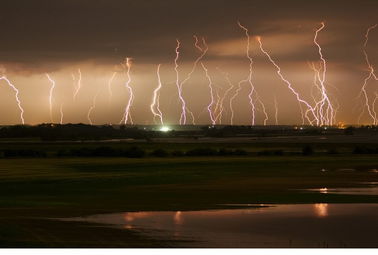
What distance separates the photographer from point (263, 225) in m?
26.4

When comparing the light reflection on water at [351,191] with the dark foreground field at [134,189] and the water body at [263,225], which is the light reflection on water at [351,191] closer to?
the dark foreground field at [134,189]

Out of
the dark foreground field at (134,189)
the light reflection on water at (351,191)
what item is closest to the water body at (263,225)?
the dark foreground field at (134,189)

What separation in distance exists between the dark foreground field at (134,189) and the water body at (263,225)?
1.16 meters

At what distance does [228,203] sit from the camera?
32.4 meters

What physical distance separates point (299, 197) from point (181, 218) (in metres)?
8.36

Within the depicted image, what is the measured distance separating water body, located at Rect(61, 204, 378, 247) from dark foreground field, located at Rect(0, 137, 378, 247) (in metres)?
1.16

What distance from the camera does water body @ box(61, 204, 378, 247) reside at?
23.4 meters

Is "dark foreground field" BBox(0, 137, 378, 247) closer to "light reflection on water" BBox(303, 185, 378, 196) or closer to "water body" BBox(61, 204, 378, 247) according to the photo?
"light reflection on water" BBox(303, 185, 378, 196)

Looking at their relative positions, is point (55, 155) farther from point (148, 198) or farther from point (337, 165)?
point (148, 198)

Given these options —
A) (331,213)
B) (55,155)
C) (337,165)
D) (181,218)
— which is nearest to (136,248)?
(181,218)

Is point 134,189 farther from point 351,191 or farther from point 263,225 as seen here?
point 263,225

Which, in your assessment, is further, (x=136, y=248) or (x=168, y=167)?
(x=168, y=167)

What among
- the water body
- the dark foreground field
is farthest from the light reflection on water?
the water body

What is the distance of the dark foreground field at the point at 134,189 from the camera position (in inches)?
960
